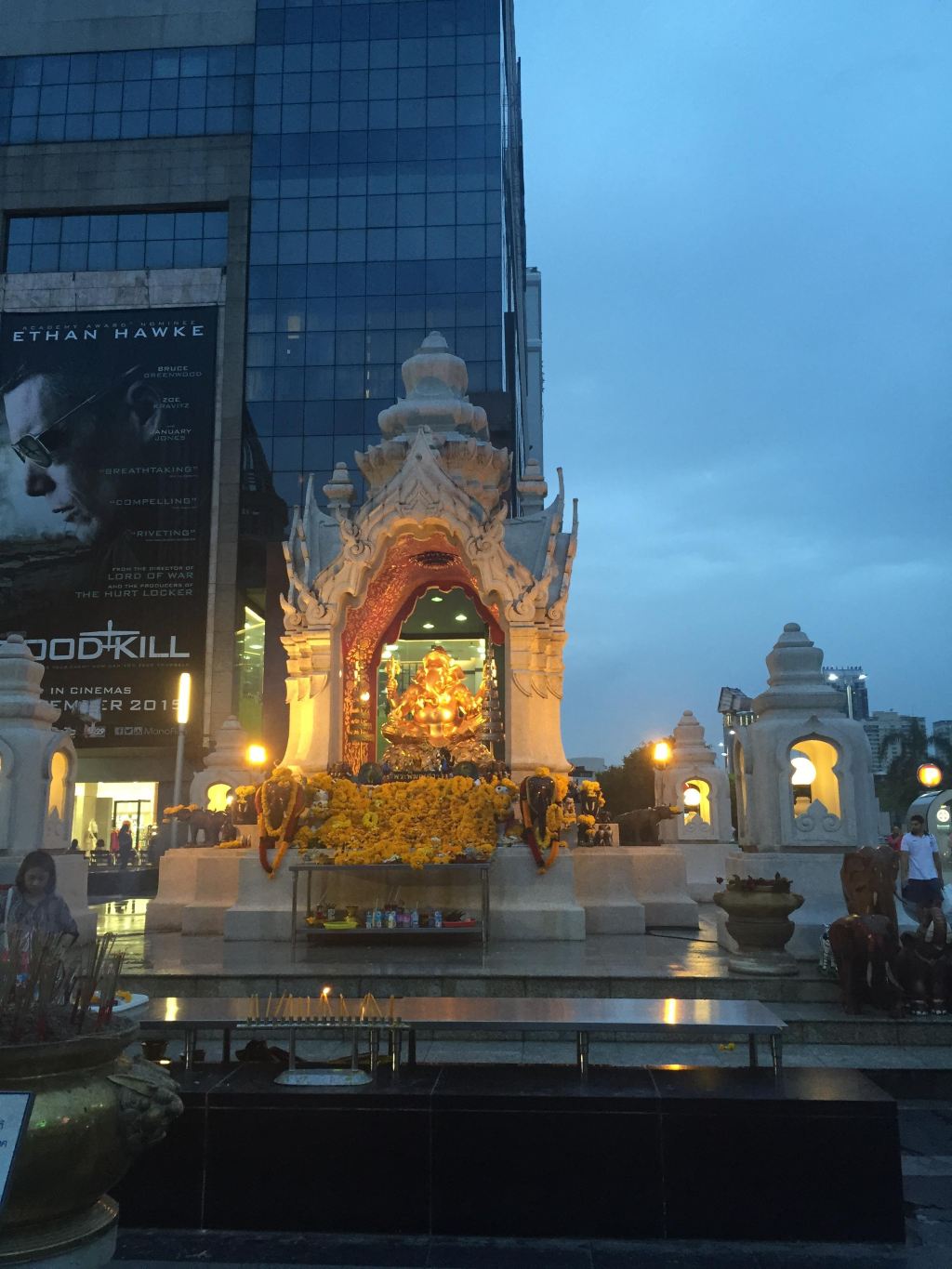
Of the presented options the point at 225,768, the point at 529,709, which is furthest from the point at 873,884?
the point at 225,768

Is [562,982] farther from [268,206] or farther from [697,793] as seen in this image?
[268,206]

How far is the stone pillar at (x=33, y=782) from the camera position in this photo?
36.6ft

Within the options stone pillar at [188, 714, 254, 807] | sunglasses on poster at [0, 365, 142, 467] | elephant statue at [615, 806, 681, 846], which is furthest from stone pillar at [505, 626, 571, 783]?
sunglasses on poster at [0, 365, 142, 467]

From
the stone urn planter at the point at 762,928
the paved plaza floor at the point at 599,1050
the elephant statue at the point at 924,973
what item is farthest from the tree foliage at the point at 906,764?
the elephant statue at the point at 924,973

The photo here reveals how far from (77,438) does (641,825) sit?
109 ft

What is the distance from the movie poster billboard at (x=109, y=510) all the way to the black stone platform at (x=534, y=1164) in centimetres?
3367

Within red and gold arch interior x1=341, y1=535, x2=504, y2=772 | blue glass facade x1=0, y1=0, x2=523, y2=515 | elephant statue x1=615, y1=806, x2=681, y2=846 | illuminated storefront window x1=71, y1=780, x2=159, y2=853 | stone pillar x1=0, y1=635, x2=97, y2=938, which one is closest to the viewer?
stone pillar x1=0, y1=635, x2=97, y2=938

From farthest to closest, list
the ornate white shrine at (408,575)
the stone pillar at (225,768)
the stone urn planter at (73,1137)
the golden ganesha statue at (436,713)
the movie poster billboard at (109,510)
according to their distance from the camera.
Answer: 1. the movie poster billboard at (109,510)
2. the stone pillar at (225,768)
3. the golden ganesha statue at (436,713)
4. the ornate white shrine at (408,575)
5. the stone urn planter at (73,1137)

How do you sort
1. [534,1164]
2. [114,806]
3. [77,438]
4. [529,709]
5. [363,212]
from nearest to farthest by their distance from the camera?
[534,1164] → [529,709] → [114,806] → [77,438] → [363,212]

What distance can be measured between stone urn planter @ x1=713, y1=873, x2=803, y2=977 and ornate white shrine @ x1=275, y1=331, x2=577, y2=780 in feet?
14.4

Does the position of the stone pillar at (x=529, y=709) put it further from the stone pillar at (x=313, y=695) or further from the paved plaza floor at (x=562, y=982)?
the paved plaza floor at (x=562, y=982)

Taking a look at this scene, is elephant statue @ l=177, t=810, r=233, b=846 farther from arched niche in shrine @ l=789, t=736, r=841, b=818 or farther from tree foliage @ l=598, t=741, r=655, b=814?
tree foliage @ l=598, t=741, r=655, b=814

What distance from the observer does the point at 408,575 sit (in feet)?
52.3

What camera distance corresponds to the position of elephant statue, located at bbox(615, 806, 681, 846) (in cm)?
1334
